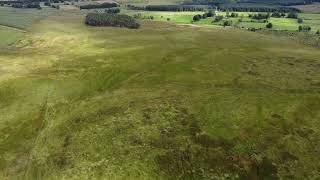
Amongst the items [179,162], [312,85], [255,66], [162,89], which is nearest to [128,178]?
[179,162]

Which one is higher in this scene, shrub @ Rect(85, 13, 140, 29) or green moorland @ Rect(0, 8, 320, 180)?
shrub @ Rect(85, 13, 140, 29)

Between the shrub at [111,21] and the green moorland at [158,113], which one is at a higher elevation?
the shrub at [111,21]

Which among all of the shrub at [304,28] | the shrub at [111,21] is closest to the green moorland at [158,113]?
the shrub at [304,28]

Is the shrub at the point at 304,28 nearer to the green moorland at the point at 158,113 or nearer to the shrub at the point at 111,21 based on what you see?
the green moorland at the point at 158,113

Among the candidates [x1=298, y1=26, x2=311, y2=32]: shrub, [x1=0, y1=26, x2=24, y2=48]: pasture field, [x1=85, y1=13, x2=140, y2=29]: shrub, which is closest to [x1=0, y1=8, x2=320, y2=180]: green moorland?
[x1=0, y1=26, x2=24, y2=48]: pasture field

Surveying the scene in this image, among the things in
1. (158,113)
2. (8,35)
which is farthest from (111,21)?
(158,113)

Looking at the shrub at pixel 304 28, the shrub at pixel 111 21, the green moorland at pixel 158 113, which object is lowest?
the green moorland at pixel 158 113

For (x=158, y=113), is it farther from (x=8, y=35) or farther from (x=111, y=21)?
(x=111, y=21)

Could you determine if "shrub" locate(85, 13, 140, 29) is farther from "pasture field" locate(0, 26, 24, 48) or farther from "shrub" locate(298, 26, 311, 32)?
"shrub" locate(298, 26, 311, 32)
